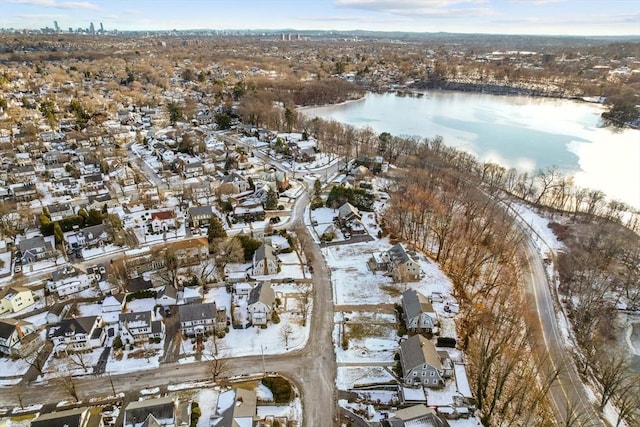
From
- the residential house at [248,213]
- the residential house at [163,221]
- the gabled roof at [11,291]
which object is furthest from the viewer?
the residential house at [248,213]

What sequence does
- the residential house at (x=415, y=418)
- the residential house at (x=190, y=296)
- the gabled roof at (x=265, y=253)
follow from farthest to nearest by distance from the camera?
the gabled roof at (x=265, y=253)
the residential house at (x=190, y=296)
the residential house at (x=415, y=418)

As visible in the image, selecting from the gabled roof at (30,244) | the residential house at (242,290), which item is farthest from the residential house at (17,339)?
the residential house at (242,290)

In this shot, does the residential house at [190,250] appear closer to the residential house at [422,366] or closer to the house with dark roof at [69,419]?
the house with dark roof at [69,419]

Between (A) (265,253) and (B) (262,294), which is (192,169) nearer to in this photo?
(A) (265,253)

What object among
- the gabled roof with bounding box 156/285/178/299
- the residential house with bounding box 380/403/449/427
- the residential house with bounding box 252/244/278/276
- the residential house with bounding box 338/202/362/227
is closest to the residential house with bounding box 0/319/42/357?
the gabled roof with bounding box 156/285/178/299

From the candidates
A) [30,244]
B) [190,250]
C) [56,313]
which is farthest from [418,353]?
[30,244]

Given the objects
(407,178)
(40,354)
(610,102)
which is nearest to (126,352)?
(40,354)
